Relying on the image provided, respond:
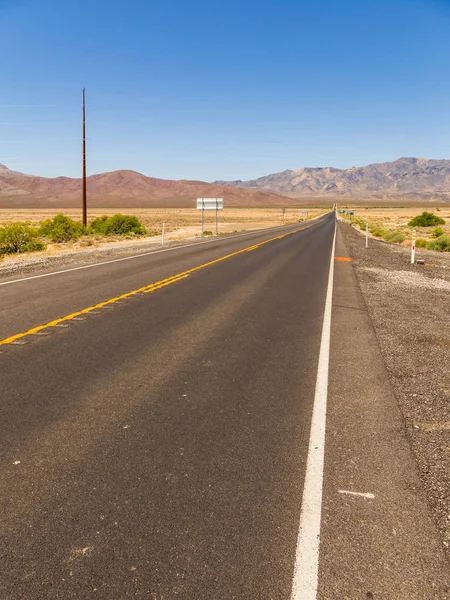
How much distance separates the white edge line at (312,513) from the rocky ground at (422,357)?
34.2 inches

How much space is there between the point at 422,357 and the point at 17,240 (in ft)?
80.5

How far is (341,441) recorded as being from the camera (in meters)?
4.79

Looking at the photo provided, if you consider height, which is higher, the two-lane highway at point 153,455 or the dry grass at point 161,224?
the dry grass at point 161,224

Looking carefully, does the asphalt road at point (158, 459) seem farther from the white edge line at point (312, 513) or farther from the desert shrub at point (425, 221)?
the desert shrub at point (425, 221)

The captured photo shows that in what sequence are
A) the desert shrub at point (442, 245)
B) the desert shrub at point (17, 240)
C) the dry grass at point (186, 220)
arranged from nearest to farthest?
the desert shrub at point (17, 240), the desert shrub at point (442, 245), the dry grass at point (186, 220)

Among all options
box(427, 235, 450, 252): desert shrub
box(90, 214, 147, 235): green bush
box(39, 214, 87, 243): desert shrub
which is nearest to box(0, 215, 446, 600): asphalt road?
box(427, 235, 450, 252): desert shrub

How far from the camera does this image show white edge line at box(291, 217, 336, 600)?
9.73ft

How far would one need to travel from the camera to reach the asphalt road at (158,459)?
302 centimetres

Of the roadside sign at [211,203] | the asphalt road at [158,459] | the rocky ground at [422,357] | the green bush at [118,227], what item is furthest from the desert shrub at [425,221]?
the asphalt road at [158,459]

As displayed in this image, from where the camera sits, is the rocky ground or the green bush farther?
the green bush

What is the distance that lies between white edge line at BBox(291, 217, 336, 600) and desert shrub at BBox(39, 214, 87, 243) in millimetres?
32062

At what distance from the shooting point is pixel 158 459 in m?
4.35

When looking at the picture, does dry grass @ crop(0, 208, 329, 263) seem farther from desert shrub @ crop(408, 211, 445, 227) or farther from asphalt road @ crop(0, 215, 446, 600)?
desert shrub @ crop(408, 211, 445, 227)

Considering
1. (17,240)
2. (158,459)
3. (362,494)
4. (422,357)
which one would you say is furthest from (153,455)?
(17,240)
